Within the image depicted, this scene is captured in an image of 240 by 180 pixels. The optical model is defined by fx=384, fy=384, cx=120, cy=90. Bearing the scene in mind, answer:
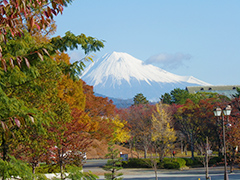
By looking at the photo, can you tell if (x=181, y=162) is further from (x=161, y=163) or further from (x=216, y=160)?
(x=216, y=160)

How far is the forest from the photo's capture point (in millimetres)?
6457

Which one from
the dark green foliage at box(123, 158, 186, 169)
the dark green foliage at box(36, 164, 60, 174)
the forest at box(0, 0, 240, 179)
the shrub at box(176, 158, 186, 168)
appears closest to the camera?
the forest at box(0, 0, 240, 179)

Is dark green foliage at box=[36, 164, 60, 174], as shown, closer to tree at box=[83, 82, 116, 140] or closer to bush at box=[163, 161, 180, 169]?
tree at box=[83, 82, 116, 140]

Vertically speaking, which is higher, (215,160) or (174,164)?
(215,160)

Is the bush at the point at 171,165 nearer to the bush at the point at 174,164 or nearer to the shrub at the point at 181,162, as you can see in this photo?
the bush at the point at 174,164

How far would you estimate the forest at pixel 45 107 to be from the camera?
6457mm

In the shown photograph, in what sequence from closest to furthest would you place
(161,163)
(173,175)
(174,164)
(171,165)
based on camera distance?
(173,175) → (174,164) → (171,165) → (161,163)

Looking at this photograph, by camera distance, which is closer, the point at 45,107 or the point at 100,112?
the point at 45,107

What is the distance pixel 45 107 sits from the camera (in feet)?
51.3

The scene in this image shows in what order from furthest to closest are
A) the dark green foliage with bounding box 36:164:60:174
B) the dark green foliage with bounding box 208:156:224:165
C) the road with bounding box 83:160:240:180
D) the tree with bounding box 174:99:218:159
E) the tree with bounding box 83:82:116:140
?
1. the tree with bounding box 174:99:218:159
2. the dark green foliage with bounding box 208:156:224:165
3. the tree with bounding box 83:82:116:140
4. the road with bounding box 83:160:240:180
5. the dark green foliage with bounding box 36:164:60:174

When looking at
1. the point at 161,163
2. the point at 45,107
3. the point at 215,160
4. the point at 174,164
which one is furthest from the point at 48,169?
the point at 215,160

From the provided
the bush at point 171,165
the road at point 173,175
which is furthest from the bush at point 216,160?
the road at point 173,175

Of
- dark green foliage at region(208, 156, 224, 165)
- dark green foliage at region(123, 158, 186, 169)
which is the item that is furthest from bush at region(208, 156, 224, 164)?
dark green foliage at region(123, 158, 186, 169)

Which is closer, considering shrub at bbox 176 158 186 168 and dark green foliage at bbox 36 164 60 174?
dark green foliage at bbox 36 164 60 174
